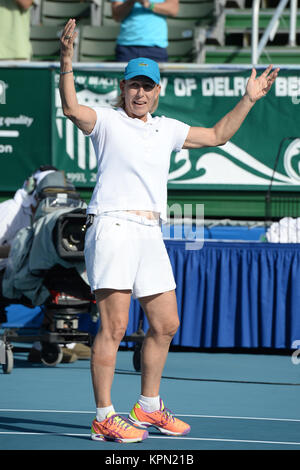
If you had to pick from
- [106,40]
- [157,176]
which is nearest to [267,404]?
[157,176]

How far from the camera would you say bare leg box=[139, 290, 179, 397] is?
4898 mm

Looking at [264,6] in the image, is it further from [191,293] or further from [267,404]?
[267,404]

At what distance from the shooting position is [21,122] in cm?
1106

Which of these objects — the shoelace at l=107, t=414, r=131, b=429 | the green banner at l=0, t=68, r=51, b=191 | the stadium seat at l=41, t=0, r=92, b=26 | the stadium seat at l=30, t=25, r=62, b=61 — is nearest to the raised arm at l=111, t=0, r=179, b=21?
the green banner at l=0, t=68, r=51, b=191

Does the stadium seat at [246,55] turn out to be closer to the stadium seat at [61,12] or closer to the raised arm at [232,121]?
the stadium seat at [61,12]

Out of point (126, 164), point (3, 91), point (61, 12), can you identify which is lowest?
point (126, 164)

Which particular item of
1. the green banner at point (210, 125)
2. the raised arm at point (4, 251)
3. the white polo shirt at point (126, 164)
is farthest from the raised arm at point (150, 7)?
the white polo shirt at point (126, 164)

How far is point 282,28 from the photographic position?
1417 centimetres

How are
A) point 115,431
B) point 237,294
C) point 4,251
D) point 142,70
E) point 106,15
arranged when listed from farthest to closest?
point 106,15 → point 237,294 → point 4,251 → point 142,70 → point 115,431

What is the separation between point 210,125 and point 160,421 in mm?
6344

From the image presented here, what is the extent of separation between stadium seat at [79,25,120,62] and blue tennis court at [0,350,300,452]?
6.11 metres

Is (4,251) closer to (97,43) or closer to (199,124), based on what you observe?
(199,124)

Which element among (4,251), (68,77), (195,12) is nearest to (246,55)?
(195,12)

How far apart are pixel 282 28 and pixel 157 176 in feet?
32.6
